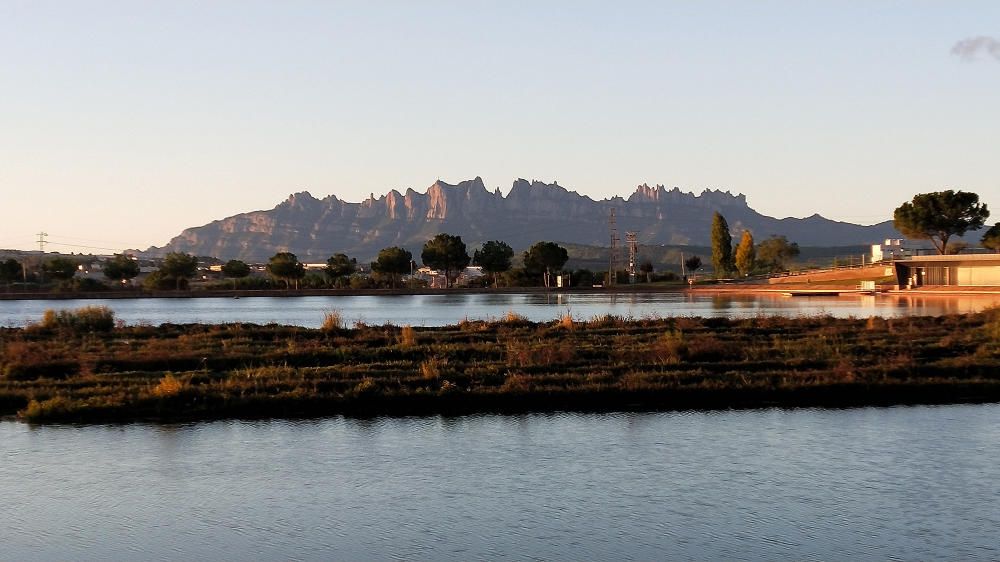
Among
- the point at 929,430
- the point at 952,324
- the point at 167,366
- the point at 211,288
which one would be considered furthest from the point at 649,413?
the point at 211,288

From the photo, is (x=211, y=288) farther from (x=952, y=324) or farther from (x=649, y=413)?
(x=649, y=413)

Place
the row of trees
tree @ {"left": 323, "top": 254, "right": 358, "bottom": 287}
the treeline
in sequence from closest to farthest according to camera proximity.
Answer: the treeline → the row of trees → tree @ {"left": 323, "top": 254, "right": 358, "bottom": 287}

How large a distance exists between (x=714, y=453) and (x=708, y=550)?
560cm

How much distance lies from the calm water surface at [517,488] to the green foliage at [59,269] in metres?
145

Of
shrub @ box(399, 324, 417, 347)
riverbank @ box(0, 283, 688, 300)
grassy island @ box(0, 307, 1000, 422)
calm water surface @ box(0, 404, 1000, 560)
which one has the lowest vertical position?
calm water surface @ box(0, 404, 1000, 560)

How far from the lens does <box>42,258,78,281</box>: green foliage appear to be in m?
156

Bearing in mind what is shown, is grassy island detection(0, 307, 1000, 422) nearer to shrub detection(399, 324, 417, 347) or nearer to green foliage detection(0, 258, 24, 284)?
shrub detection(399, 324, 417, 347)

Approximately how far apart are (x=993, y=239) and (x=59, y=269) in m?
131

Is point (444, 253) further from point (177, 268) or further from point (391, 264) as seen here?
point (177, 268)

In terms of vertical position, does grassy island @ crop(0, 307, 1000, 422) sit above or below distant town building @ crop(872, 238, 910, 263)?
below

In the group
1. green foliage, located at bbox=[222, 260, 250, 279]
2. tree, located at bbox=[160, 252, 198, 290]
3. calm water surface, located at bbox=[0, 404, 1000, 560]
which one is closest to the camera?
calm water surface, located at bbox=[0, 404, 1000, 560]

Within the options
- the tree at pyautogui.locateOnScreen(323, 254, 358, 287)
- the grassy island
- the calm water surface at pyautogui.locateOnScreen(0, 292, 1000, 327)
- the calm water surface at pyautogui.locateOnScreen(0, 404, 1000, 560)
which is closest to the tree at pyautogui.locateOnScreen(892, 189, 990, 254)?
the calm water surface at pyautogui.locateOnScreen(0, 292, 1000, 327)

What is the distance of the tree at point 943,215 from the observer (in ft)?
409

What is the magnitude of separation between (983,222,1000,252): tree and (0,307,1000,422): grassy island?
9410 centimetres
